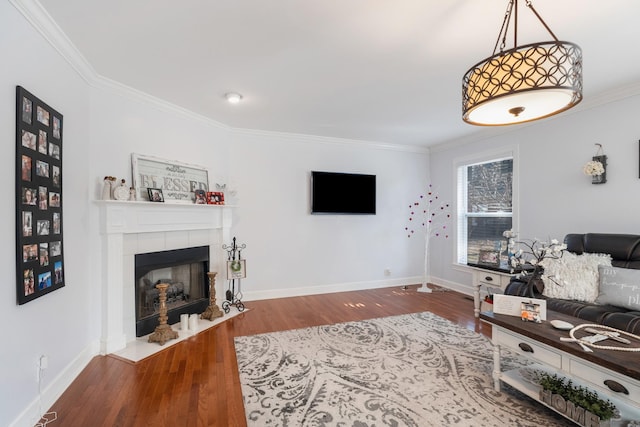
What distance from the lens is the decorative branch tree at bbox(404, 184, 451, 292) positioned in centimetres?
520

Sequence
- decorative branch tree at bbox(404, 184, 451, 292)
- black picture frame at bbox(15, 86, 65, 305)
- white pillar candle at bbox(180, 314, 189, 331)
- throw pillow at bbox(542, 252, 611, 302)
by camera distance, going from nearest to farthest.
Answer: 1. black picture frame at bbox(15, 86, 65, 305)
2. throw pillow at bbox(542, 252, 611, 302)
3. white pillar candle at bbox(180, 314, 189, 331)
4. decorative branch tree at bbox(404, 184, 451, 292)

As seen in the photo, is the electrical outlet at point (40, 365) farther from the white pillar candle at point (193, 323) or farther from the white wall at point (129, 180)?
the white pillar candle at point (193, 323)

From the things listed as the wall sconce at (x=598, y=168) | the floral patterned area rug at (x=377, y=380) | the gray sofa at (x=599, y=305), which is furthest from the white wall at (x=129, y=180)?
the wall sconce at (x=598, y=168)

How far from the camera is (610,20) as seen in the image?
1924 mm

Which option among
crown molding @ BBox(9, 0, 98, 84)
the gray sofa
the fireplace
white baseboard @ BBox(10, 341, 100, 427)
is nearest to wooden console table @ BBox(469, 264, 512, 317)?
the gray sofa

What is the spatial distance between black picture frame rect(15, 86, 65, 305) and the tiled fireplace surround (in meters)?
0.55

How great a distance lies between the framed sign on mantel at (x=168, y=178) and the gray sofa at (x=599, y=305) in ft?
11.7

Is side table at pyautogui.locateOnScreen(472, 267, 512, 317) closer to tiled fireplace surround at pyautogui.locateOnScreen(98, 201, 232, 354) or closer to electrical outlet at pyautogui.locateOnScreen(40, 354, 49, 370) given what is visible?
tiled fireplace surround at pyautogui.locateOnScreen(98, 201, 232, 354)

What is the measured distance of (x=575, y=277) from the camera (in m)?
2.63

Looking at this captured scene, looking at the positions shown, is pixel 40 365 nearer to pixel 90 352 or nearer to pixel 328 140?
pixel 90 352

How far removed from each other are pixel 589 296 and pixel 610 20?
2.10 m

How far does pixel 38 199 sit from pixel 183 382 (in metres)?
1.58

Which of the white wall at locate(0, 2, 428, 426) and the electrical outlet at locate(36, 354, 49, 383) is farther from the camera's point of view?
the electrical outlet at locate(36, 354, 49, 383)

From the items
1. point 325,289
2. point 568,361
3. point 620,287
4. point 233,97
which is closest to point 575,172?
point 620,287
